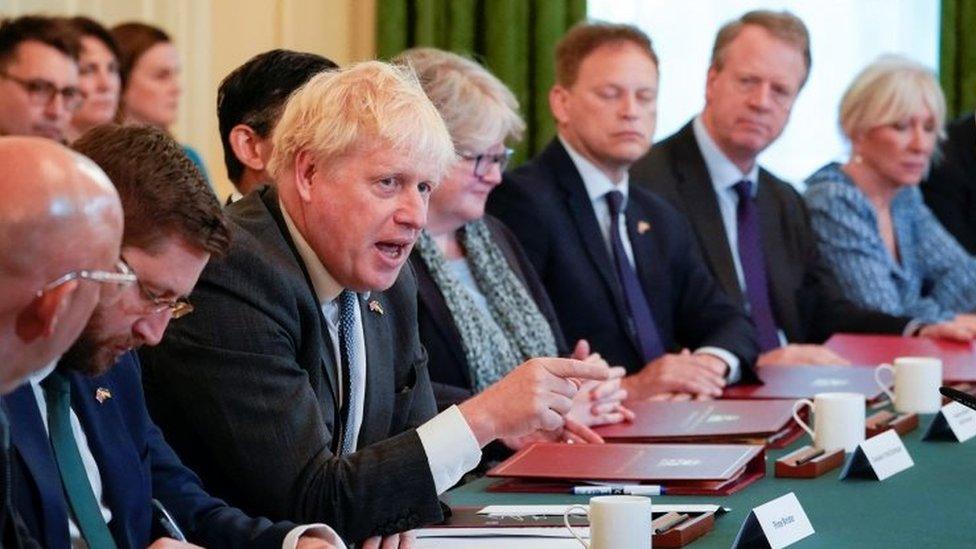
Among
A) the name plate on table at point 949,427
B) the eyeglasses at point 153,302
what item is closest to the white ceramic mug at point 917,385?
the name plate on table at point 949,427

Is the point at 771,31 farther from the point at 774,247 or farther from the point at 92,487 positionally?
the point at 92,487

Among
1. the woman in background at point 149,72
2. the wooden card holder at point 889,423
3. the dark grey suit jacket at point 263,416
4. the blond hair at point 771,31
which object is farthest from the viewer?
the woman in background at point 149,72

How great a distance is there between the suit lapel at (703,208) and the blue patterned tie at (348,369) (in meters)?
2.35

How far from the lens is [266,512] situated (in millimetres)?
2457

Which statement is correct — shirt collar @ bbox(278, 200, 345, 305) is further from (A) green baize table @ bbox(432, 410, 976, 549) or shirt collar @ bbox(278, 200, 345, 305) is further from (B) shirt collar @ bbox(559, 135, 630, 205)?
(B) shirt collar @ bbox(559, 135, 630, 205)

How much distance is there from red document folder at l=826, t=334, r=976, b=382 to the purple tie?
20 centimetres

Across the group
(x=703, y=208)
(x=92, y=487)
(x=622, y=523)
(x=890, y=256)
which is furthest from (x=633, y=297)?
(x=92, y=487)

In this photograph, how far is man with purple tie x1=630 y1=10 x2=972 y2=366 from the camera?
194 inches

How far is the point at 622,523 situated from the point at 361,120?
763mm

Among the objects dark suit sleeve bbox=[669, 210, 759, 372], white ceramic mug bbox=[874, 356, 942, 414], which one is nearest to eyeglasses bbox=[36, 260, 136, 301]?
white ceramic mug bbox=[874, 356, 942, 414]

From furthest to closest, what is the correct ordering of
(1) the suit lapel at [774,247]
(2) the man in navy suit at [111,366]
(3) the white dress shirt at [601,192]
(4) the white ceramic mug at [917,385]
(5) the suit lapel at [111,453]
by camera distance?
(1) the suit lapel at [774,247], (3) the white dress shirt at [601,192], (4) the white ceramic mug at [917,385], (5) the suit lapel at [111,453], (2) the man in navy suit at [111,366]

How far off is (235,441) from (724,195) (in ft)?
9.41

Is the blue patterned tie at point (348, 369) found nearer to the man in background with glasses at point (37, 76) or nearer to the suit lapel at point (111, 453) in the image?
the suit lapel at point (111, 453)

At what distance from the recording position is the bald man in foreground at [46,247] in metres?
1.39
